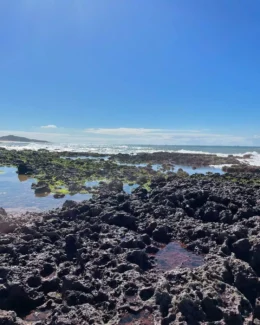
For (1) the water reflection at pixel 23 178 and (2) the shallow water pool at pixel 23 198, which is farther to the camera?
(1) the water reflection at pixel 23 178

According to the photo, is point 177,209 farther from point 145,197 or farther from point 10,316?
point 10,316

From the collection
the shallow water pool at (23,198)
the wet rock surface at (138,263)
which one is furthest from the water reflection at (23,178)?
the wet rock surface at (138,263)

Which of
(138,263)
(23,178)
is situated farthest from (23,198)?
(138,263)

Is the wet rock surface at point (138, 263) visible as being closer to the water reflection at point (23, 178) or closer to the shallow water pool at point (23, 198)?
the shallow water pool at point (23, 198)

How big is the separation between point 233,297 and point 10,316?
5921 mm

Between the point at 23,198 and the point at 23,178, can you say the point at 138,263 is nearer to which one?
the point at 23,198

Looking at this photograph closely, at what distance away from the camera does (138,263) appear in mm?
11609

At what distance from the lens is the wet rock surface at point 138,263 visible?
818cm

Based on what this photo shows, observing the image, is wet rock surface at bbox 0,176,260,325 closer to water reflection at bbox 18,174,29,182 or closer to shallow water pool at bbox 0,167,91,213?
shallow water pool at bbox 0,167,91,213

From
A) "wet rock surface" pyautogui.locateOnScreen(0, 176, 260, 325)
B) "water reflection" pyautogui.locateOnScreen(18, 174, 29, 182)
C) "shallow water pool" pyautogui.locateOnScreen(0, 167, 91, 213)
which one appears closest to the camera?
"wet rock surface" pyautogui.locateOnScreen(0, 176, 260, 325)

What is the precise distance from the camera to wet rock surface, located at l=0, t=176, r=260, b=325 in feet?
26.8

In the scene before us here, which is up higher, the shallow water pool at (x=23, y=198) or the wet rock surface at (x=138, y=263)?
the wet rock surface at (x=138, y=263)

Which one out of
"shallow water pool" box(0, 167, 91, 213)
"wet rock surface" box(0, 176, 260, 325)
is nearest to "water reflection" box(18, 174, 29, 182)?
"shallow water pool" box(0, 167, 91, 213)

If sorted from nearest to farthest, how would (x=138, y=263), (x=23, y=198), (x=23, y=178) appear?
(x=138, y=263) → (x=23, y=198) → (x=23, y=178)
